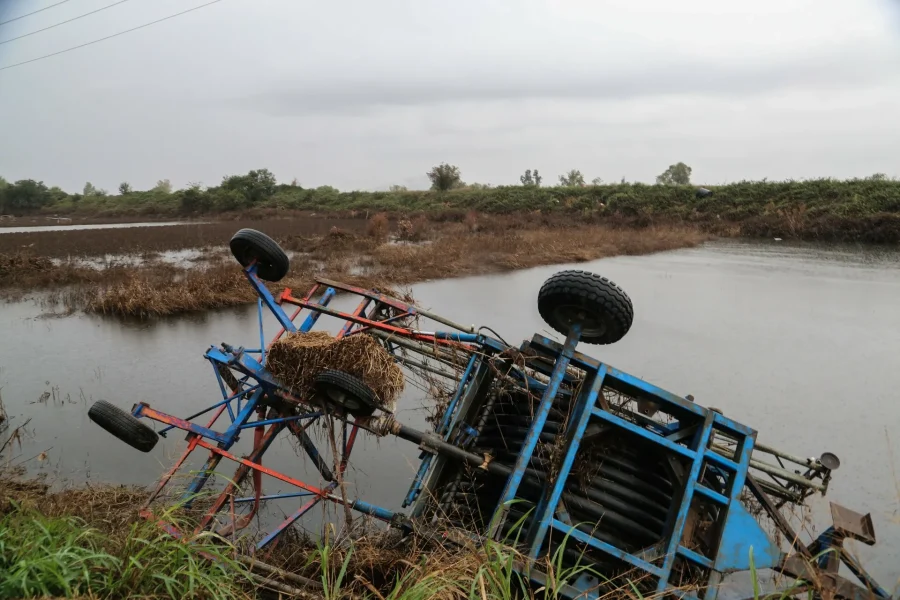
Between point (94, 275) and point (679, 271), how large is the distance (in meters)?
16.0

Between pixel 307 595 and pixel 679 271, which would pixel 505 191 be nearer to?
pixel 679 271

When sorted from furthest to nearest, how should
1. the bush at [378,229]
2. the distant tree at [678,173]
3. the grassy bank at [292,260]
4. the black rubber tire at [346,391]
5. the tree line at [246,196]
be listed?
the distant tree at [678,173] → the tree line at [246,196] → the bush at [378,229] → the grassy bank at [292,260] → the black rubber tire at [346,391]

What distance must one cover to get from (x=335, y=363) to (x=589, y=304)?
179 cm

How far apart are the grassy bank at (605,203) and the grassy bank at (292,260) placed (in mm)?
4894

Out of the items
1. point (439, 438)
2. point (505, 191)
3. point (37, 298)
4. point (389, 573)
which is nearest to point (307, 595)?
point (389, 573)

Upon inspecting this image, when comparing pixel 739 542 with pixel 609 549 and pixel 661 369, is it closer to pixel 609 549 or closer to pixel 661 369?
pixel 609 549

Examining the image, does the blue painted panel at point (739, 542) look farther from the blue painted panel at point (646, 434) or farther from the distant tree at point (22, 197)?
the distant tree at point (22, 197)

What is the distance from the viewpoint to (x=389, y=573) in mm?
3455

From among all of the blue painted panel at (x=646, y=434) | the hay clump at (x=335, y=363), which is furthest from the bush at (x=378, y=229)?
the blue painted panel at (x=646, y=434)

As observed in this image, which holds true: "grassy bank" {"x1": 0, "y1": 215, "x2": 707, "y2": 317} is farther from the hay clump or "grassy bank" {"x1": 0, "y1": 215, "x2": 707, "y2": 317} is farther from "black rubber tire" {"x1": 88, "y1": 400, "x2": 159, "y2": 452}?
the hay clump

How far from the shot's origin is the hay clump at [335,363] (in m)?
3.87

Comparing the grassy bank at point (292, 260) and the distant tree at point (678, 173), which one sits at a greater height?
the distant tree at point (678, 173)

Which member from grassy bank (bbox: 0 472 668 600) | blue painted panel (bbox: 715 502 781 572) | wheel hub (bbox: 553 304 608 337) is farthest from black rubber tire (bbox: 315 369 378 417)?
blue painted panel (bbox: 715 502 781 572)

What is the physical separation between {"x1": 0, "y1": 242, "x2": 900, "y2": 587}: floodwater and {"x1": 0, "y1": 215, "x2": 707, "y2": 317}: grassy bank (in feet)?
2.48
